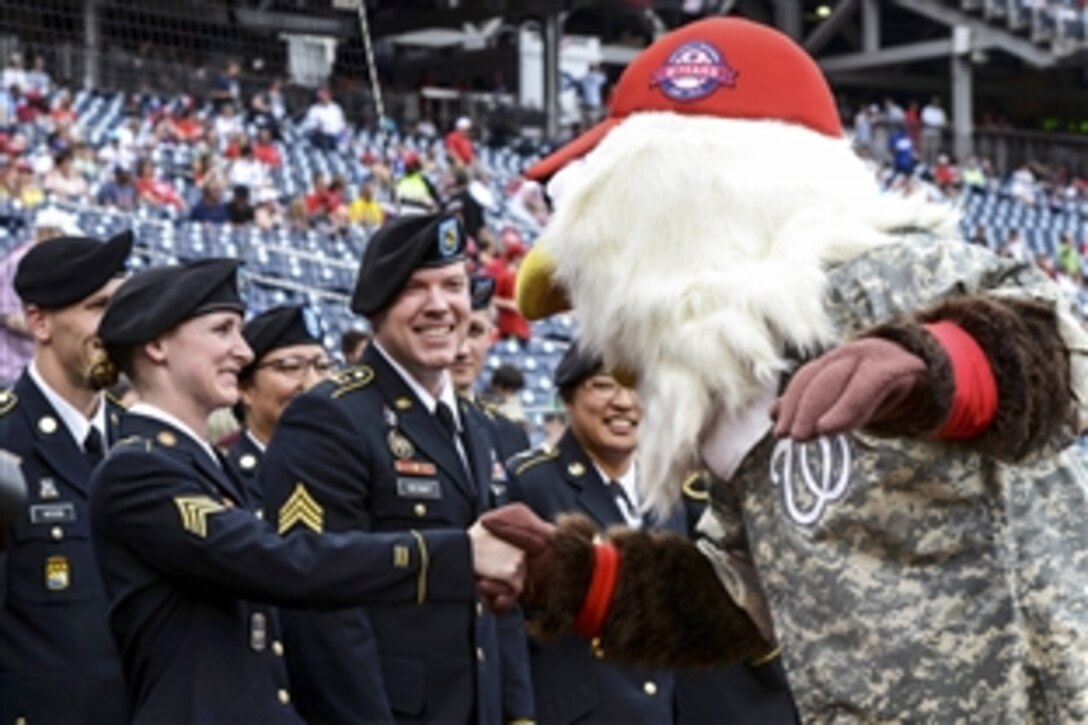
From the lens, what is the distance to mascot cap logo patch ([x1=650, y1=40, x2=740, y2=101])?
3119 millimetres

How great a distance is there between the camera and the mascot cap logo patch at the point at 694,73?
10.2ft

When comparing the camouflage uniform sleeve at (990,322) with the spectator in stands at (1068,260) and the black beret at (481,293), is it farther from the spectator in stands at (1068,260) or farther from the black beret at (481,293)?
the spectator in stands at (1068,260)

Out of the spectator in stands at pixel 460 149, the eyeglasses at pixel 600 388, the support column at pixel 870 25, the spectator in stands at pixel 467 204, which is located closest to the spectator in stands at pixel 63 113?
the spectator in stands at pixel 467 204

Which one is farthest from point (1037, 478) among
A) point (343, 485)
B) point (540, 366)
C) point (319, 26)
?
point (540, 366)

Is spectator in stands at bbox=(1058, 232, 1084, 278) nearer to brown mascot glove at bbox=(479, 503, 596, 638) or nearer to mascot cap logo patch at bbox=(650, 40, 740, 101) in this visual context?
brown mascot glove at bbox=(479, 503, 596, 638)

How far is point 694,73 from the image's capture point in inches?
123

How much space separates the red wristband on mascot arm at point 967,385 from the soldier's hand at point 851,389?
4 centimetres

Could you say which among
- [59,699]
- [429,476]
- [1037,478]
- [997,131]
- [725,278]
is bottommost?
[997,131]

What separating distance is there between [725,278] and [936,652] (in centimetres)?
58

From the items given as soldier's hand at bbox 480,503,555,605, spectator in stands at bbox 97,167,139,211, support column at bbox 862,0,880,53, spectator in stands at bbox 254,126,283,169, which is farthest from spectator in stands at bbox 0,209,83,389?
support column at bbox 862,0,880,53

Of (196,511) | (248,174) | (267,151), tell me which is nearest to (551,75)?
(267,151)

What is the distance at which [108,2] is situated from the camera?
1000 centimetres

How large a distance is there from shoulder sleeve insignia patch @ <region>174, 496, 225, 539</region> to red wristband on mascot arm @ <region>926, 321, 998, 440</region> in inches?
64.8

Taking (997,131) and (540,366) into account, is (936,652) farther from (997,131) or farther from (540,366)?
(997,131)
